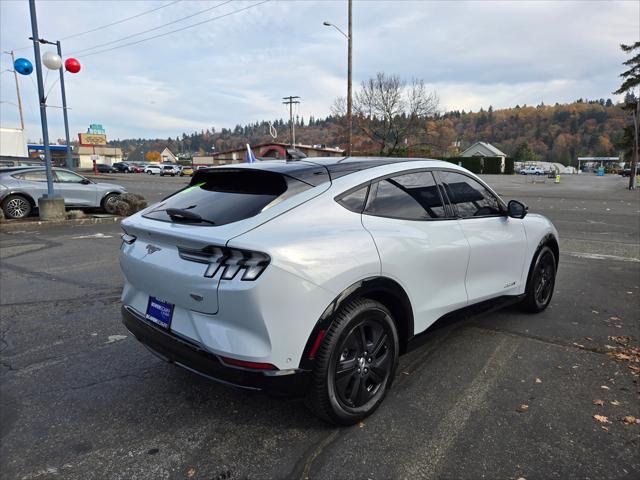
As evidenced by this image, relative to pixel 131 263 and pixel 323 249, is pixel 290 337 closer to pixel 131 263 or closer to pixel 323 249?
pixel 323 249

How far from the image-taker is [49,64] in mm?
11648

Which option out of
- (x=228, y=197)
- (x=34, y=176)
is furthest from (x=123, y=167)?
(x=228, y=197)

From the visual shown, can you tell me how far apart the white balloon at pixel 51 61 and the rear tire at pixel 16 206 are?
11.9ft

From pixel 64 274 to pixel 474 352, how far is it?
19.0ft

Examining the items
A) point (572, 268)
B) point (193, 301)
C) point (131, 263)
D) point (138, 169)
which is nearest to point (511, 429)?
point (193, 301)

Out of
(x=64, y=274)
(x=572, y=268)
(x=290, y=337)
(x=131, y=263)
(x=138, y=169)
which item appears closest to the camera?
(x=290, y=337)

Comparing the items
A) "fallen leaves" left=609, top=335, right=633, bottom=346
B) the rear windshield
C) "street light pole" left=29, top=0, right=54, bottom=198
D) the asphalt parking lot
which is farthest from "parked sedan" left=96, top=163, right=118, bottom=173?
"fallen leaves" left=609, top=335, right=633, bottom=346

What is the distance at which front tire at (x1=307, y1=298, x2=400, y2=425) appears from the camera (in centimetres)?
248

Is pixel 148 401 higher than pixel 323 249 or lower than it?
lower

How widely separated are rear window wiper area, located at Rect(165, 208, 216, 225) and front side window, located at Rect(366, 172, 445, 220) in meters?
1.05

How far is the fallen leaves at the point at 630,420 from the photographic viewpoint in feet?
9.15

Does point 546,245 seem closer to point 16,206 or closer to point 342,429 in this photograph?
point 342,429

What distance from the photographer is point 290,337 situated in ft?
7.62

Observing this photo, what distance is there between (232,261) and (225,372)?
612 millimetres
